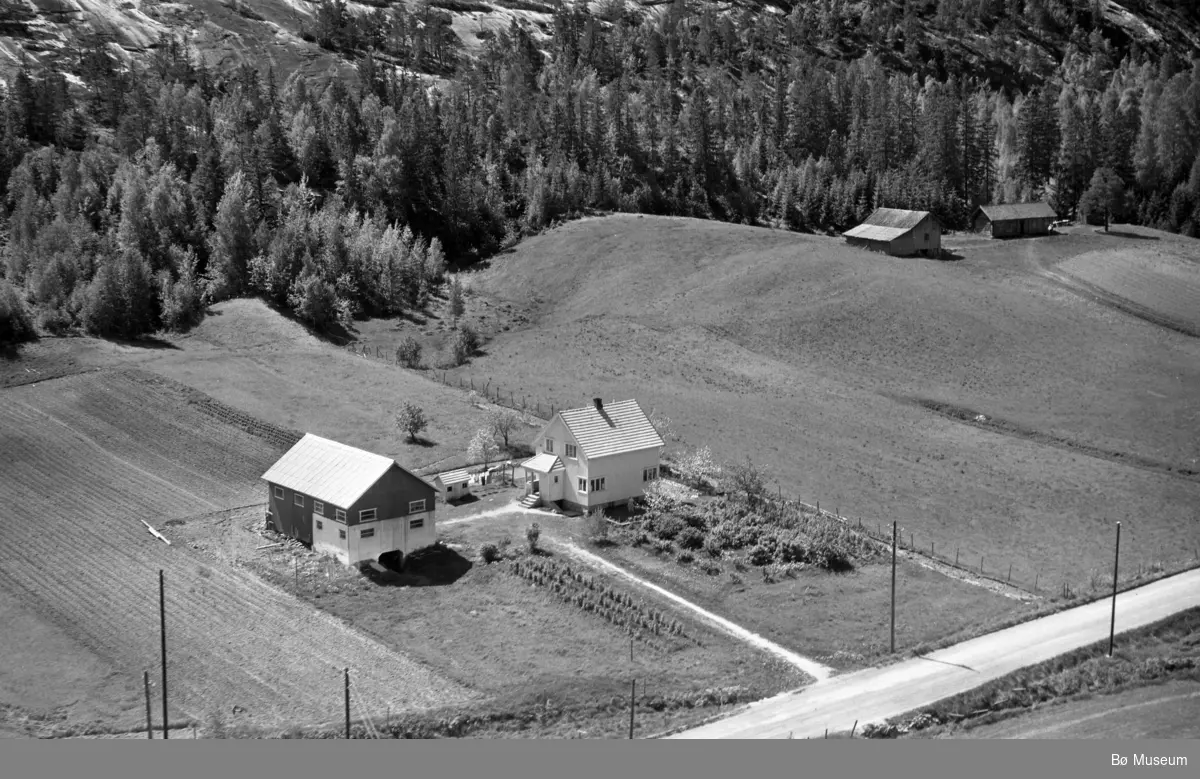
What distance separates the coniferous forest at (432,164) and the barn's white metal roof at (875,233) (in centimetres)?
1507

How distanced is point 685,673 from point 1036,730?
11.6 m

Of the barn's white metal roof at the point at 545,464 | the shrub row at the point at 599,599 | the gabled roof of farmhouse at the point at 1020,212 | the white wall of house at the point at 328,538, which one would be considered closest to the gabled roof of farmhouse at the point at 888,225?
the gabled roof of farmhouse at the point at 1020,212

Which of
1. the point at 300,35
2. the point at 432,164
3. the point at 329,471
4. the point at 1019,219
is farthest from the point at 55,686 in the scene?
the point at 300,35

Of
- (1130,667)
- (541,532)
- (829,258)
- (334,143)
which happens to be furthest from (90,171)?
(1130,667)

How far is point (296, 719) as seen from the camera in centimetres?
4078

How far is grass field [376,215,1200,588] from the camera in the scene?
6241 centimetres

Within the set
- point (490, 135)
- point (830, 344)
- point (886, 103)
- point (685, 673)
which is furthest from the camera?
point (886, 103)

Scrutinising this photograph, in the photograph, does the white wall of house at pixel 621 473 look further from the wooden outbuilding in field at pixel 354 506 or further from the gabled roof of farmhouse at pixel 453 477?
the wooden outbuilding in field at pixel 354 506

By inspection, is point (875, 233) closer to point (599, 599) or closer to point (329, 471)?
point (329, 471)

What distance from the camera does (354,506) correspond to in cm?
5362

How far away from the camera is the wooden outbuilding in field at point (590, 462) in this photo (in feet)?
200

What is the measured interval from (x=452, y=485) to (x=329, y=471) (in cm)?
739

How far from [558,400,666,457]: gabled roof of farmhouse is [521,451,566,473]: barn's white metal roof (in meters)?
1.63

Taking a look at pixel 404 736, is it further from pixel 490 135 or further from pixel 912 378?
pixel 490 135
